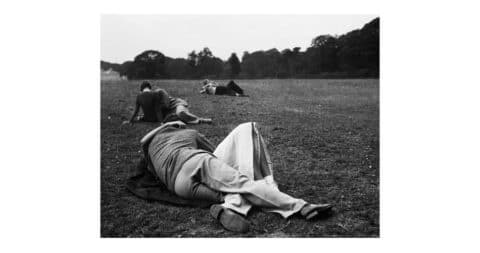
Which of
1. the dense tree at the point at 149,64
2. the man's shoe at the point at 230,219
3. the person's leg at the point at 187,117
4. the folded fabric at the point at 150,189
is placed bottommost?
the man's shoe at the point at 230,219

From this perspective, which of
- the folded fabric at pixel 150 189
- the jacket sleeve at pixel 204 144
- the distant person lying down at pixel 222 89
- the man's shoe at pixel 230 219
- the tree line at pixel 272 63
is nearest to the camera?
the man's shoe at pixel 230 219

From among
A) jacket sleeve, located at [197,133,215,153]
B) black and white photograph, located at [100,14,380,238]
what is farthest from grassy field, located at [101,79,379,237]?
jacket sleeve, located at [197,133,215,153]

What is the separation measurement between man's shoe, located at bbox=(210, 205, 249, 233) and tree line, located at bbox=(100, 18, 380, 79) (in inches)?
82.4

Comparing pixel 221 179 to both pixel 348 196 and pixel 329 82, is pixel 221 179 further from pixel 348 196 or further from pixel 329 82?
pixel 329 82

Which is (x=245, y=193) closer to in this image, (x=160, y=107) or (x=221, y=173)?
(x=221, y=173)

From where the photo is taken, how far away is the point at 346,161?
5133 mm

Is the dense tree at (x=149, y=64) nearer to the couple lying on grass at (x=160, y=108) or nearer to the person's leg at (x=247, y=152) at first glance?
the couple lying on grass at (x=160, y=108)

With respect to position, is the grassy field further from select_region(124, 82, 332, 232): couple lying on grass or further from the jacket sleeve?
the jacket sleeve

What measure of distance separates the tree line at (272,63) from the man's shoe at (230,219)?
209cm

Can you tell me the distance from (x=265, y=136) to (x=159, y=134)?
1.37m

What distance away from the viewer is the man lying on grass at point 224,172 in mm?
4199

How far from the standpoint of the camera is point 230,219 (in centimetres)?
415

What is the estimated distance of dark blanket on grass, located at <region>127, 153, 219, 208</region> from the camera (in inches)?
177

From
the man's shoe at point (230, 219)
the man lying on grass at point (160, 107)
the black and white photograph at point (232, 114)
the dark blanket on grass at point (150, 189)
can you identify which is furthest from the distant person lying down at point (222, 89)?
the man's shoe at point (230, 219)
